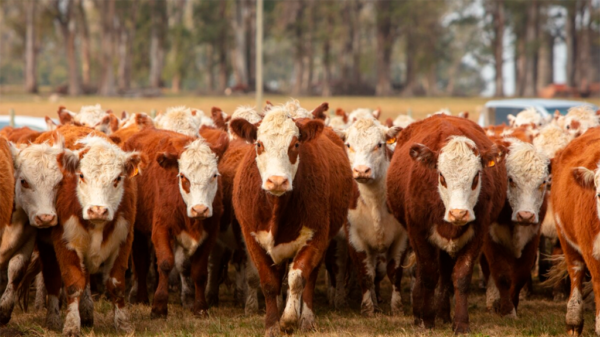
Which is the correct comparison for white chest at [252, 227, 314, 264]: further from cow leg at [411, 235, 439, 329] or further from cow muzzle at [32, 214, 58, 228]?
cow muzzle at [32, 214, 58, 228]

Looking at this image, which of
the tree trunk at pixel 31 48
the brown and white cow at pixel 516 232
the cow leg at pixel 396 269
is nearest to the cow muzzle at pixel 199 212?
the cow leg at pixel 396 269

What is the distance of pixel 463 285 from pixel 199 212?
2458 millimetres

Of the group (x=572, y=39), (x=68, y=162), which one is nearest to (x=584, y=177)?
(x=68, y=162)

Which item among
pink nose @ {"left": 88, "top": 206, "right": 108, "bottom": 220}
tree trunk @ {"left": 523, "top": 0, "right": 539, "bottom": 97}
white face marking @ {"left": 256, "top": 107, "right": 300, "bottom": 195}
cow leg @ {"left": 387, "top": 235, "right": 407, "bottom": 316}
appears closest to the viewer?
white face marking @ {"left": 256, "top": 107, "right": 300, "bottom": 195}

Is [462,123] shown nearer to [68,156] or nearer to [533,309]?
[533,309]

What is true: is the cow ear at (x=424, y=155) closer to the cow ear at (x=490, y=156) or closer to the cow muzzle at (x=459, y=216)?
the cow ear at (x=490, y=156)

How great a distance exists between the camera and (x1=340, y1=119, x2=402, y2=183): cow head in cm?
912

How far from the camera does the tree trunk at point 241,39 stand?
181 ft

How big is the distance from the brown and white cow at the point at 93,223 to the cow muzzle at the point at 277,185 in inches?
56.9

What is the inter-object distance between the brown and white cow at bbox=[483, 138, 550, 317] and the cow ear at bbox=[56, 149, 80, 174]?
3.95 metres

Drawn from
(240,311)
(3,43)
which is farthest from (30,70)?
(240,311)

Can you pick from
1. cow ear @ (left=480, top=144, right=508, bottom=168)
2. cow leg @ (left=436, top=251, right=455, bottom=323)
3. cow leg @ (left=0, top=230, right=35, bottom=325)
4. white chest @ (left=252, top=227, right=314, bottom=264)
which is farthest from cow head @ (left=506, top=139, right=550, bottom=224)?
cow leg @ (left=0, top=230, right=35, bottom=325)

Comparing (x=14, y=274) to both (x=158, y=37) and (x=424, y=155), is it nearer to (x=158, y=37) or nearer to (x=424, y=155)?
(x=424, y=155)

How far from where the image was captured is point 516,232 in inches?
332
